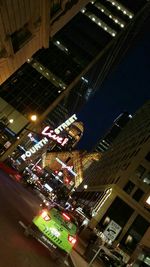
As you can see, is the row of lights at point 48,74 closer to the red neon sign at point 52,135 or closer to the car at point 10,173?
the red neon sign at point 52,135

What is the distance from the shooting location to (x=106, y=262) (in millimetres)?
24219

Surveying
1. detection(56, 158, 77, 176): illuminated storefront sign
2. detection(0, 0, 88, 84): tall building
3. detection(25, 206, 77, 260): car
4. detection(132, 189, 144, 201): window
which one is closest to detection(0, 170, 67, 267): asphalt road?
detection(25, 206, 77, 260): car

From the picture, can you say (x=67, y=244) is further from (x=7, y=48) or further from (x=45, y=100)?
(x=45, y=100)

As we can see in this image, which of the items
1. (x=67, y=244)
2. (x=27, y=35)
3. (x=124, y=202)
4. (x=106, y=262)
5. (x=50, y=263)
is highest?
(x=124, y=202)

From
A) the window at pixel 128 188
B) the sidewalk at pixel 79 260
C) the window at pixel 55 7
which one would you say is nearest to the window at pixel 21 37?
the window at pixel 55 7

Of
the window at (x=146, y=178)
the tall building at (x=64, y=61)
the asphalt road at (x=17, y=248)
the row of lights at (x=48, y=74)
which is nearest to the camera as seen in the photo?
the asphalt road at (x=17, y=248)

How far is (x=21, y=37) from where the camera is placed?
18984mm

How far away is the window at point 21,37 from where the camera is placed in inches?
723

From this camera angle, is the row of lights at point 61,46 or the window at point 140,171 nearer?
the window at point 140,171

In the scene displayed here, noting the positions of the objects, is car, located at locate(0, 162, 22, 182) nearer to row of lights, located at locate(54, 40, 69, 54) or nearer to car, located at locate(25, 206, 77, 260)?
car, located at locate(25, 206, 77, 260)

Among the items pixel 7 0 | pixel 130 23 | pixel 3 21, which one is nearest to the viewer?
pixel 7 0

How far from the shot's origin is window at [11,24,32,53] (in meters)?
18.4

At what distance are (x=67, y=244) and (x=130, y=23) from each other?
101 metres

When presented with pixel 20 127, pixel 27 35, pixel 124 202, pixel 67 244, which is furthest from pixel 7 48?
pixel 20 127
